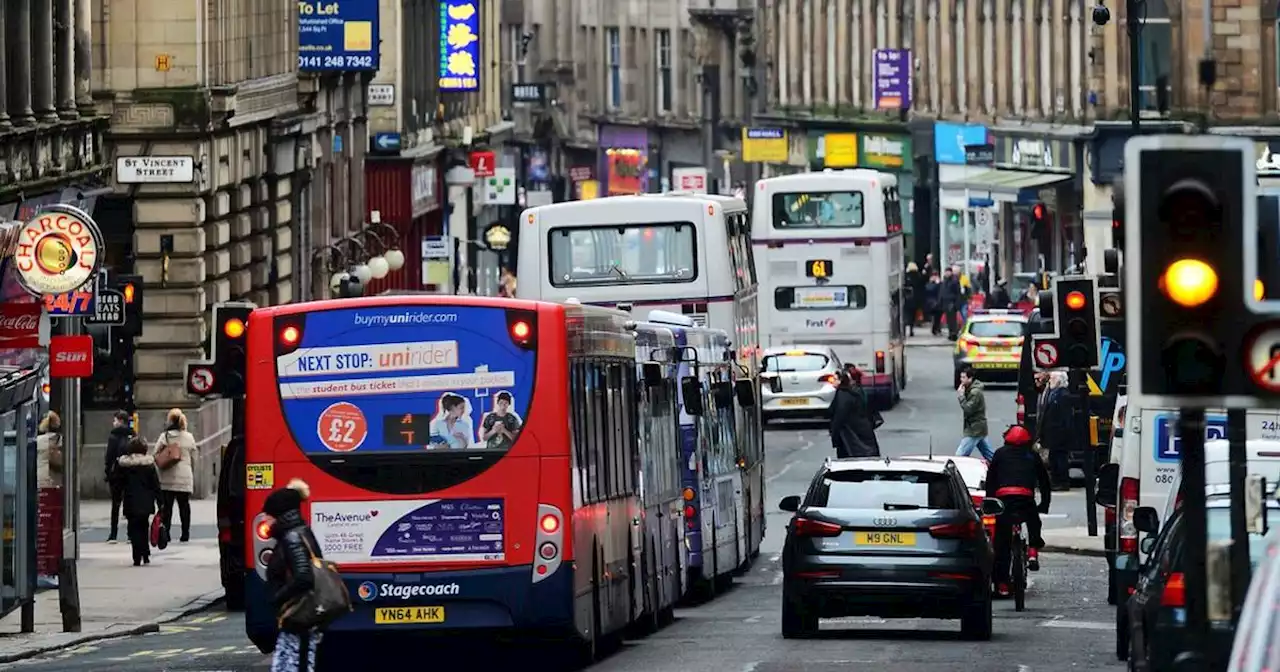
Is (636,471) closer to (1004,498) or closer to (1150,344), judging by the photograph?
(1004,498)

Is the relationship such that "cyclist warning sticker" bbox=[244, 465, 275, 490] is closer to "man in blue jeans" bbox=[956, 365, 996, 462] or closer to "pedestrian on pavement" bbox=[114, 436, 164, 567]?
"pedestrian on pavement" bbox=[114, 436, 164, 567]

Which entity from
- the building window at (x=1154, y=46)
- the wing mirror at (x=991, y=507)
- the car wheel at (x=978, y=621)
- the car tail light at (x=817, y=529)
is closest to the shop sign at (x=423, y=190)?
the building window at (x=1154, y=46)

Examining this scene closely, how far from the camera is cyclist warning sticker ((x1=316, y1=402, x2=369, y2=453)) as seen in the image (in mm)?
20203

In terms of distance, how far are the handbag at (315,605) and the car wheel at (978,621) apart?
6806 mm

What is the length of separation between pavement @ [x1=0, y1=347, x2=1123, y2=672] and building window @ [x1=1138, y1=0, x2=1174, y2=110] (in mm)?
32473

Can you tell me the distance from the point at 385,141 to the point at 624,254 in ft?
86.0

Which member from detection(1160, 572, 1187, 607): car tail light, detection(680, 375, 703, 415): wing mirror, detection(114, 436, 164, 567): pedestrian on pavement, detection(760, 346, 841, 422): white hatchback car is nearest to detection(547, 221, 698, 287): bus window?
detection(114, 436, 164, 567): pedestrian on pavement

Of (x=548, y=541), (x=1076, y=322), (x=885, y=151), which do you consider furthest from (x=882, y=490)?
(x=885, y=151)

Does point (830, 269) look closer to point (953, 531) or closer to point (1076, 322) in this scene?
point (1076, 322)

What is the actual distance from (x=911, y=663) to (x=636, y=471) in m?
3.83

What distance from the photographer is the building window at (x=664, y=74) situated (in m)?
112

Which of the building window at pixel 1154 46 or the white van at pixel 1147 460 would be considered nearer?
the white van at pixel 1147 460

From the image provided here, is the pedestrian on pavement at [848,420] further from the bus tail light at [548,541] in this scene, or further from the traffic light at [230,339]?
the bus tail light at [548,541]

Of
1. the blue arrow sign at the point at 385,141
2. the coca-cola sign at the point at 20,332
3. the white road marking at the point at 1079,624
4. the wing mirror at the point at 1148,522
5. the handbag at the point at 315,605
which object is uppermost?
the blue arrow sign at the point at 385,141
